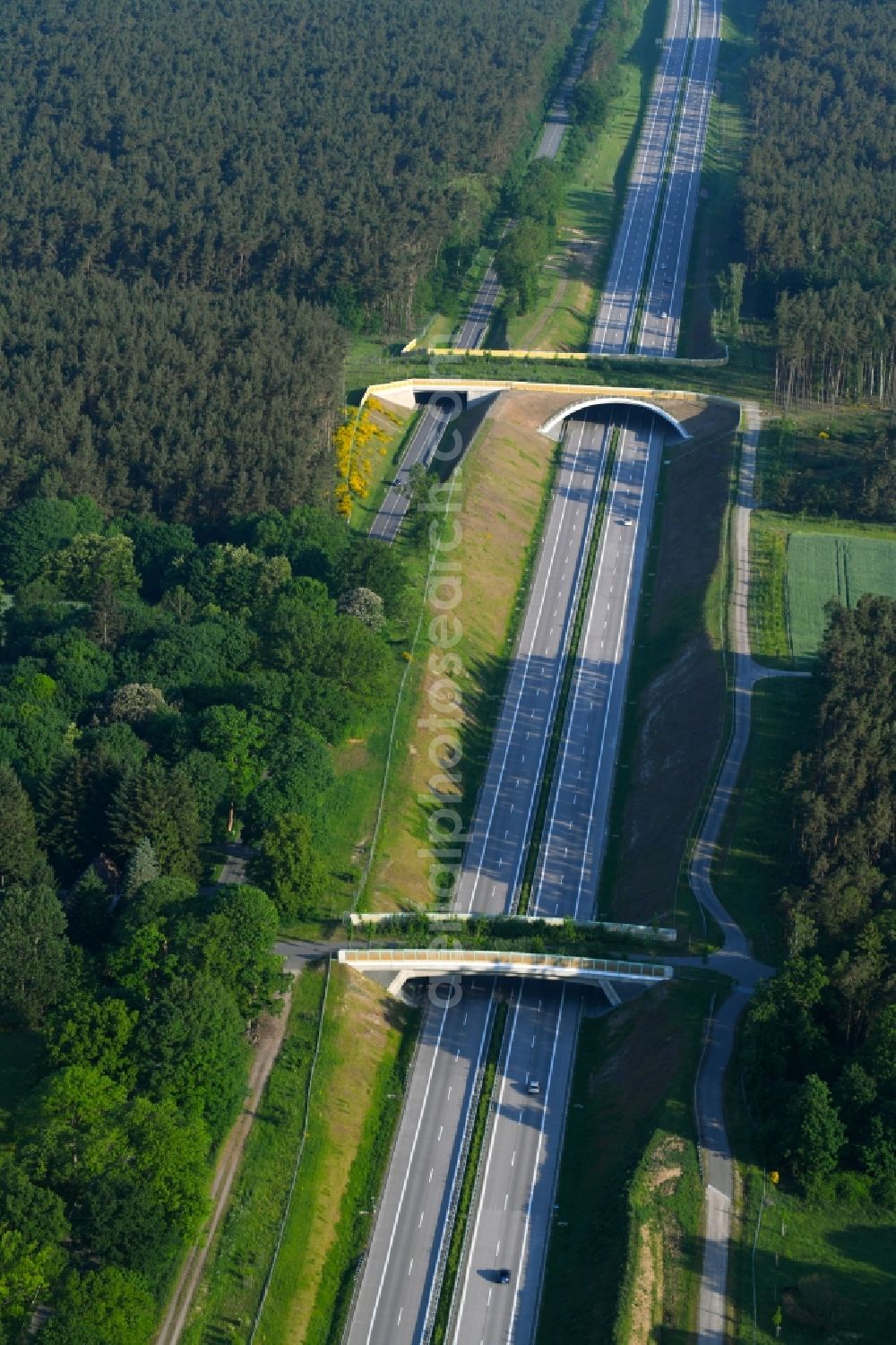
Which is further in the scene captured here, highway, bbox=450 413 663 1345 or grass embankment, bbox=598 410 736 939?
grass embankment, bbox=598 410 736 939

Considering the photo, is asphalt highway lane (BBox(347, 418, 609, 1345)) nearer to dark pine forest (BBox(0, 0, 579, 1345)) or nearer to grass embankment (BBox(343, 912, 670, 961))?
grass embankment (BBox(343, 912, 670, 961))

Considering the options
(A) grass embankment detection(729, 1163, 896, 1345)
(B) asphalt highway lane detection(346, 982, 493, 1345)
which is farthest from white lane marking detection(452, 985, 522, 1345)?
(A) grass embankment detection(729, 1163, 896, 1345)

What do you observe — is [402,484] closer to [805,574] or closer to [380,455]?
[380,455]

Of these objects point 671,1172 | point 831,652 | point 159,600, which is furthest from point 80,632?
point 671,1172

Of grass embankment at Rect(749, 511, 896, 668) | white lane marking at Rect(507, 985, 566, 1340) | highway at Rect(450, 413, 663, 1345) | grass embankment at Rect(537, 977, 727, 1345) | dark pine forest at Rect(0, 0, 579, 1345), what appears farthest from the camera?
grass embankment at Rect(749, 511, 896, 668)

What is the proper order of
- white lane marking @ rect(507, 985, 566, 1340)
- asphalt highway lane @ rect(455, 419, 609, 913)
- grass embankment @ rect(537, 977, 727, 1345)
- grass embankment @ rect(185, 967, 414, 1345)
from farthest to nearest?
asphalt highway lane @ rect(455, 419, 609, 913)
white lane marking @ rect(507, 985, 566, 1340)
grass embankment @ rect(185, 967, 414, 1345)
grass embankment @ rect(537, 977, 727, 1345)

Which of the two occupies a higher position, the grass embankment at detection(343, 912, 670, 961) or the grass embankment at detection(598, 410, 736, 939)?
the grass embankment at detection(598, 410, 736, 939)

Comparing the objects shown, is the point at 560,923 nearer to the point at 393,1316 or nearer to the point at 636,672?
the point at 393,1316

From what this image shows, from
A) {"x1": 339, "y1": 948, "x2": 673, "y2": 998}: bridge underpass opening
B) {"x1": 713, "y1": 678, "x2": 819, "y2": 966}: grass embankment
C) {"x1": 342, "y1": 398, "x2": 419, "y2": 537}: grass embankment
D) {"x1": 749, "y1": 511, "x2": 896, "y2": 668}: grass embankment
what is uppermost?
{"x1": 342, "y1": 398, "x2": 419, "y2": 537}: grass embankment

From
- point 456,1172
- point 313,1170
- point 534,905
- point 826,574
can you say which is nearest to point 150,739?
point 534,905
